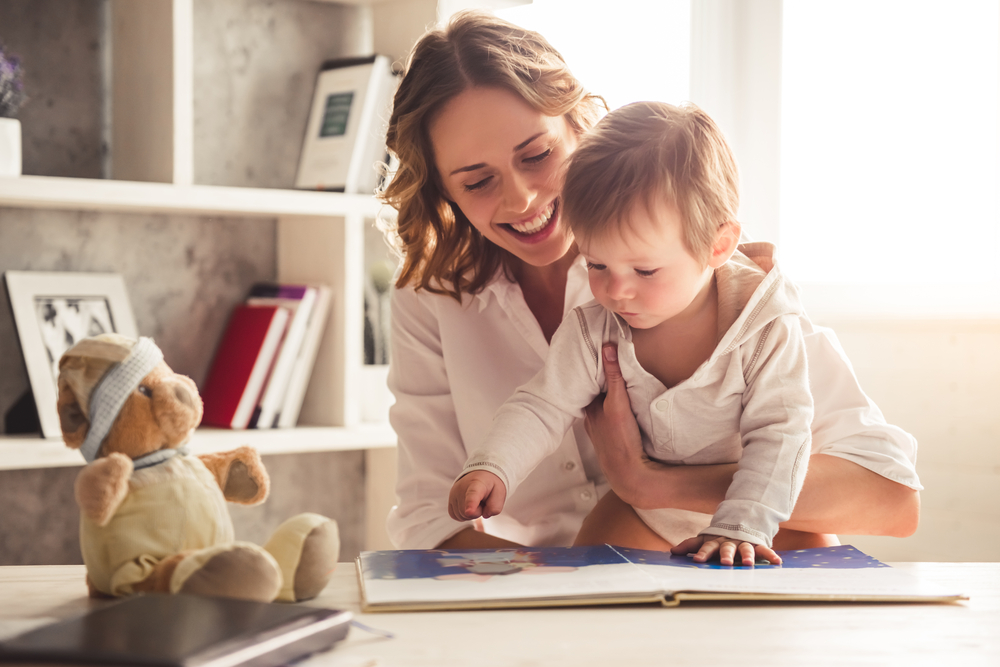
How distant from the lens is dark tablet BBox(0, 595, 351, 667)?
53 cm

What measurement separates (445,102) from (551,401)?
478 millimetres

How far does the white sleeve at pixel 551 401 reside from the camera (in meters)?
1.08

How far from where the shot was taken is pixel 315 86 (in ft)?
7.51

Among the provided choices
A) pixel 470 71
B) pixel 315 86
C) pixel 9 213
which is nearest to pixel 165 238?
pixel 9 213

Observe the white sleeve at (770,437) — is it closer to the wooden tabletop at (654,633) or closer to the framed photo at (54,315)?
the wooden tabletop at (654,633)

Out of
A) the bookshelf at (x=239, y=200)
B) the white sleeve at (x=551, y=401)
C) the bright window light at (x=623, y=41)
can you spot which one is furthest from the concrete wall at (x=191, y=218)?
the white sleeve at (x=551, y=401)

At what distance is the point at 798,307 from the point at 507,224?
16.4 inches

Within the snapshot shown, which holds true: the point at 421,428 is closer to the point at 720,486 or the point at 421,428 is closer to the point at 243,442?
the point at 720,486

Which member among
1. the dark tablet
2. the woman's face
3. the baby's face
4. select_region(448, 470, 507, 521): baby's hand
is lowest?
select_region(448, 470, 507, 521): baby's hand

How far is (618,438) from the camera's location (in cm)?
111

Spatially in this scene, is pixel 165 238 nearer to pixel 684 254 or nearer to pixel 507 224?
pixel 507 224

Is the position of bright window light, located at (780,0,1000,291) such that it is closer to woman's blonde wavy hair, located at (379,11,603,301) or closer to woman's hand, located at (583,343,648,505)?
woman's blonde wavy hair, located at (379,11,603,301)

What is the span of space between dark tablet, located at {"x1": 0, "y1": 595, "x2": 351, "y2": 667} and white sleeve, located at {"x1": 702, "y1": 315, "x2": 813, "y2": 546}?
481 mm

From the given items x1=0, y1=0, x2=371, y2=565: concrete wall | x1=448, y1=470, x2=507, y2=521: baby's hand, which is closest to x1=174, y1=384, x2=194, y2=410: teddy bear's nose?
x1=448, y1=470, x2=507, y2=521: baby's hand
